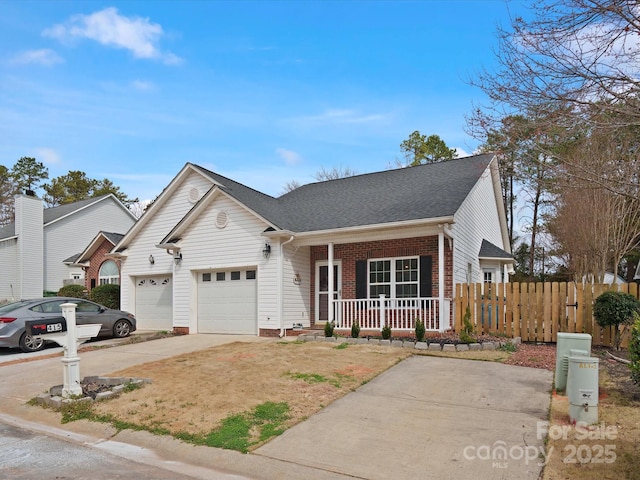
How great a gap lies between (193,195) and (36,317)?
6687mm

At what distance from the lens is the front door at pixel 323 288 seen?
15.1m

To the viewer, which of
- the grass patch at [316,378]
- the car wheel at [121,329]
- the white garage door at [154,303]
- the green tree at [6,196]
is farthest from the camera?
the green tree at [6,196]

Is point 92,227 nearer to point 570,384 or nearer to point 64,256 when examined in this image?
point 64,256

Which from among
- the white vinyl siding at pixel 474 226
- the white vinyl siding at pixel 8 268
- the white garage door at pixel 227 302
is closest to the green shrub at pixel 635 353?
the white vinyl siding at pixel 474 226

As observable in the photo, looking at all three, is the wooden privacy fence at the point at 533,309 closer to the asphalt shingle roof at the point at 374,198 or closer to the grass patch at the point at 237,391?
the asphalt shingle roof at the point at 374,198

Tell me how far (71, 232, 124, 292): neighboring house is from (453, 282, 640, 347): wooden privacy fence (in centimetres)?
1692

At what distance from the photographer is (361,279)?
47.2ft

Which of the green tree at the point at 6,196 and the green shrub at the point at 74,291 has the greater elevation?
the green tree at the point at 6,196

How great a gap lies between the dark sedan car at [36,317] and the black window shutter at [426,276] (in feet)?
31.9

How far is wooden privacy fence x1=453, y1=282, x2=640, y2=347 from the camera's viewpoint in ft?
37.3

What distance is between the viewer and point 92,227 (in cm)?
3038

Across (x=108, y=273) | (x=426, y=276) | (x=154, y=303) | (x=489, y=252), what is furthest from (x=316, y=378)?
(x=108, y=273)

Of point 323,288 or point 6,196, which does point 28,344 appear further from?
point 6,196

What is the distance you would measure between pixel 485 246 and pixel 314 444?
13.6 meters
